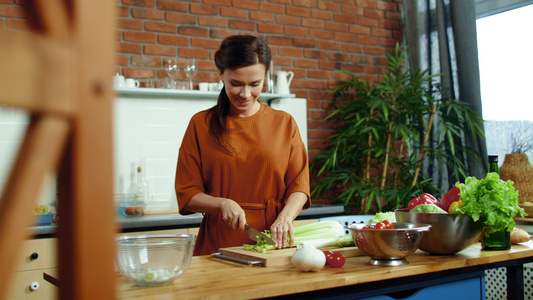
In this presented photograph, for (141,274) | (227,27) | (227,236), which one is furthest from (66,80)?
(227,27)

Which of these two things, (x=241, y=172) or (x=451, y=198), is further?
(x=241, y=172)

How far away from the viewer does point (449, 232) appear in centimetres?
177

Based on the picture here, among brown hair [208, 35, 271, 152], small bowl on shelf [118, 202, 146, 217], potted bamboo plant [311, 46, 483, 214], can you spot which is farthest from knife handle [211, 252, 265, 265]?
potted bamboo plant [311, 46, 483, 214]

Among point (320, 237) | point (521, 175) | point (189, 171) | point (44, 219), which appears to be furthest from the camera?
point (521, 175)

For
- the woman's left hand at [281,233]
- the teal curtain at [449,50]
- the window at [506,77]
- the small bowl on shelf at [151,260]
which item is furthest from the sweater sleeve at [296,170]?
the window at [506,77]

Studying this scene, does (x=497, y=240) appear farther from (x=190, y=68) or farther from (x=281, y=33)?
(x=281, y=33)

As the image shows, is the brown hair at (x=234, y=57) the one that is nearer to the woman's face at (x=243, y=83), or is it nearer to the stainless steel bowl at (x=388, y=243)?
the woman's face at (x=243, y=83)

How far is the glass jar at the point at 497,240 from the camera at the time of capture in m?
1.90

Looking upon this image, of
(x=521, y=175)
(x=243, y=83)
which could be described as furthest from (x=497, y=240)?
(x=521, y=175)

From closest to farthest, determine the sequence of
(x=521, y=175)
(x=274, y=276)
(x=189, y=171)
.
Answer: (x=274, y=276), (x=189, y=171), (x=521, y=175)

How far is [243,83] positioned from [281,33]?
7.98ft

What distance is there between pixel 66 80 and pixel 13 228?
0.42 feet

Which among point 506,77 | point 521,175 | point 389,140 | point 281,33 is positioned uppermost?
point 281,33

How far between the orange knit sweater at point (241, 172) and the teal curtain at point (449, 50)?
2.37 meters
